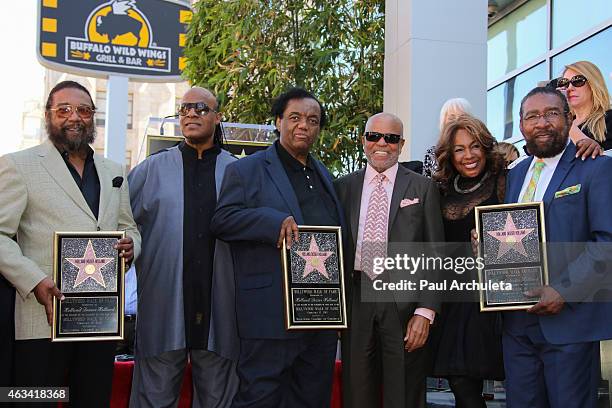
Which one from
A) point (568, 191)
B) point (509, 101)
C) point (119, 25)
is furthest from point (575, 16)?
point (568, 191)

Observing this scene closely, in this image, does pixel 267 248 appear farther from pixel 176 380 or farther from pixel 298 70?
pixel 298 70

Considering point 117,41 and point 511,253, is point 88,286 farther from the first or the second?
point 117,41

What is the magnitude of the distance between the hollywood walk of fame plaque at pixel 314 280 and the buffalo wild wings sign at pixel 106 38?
516 cm

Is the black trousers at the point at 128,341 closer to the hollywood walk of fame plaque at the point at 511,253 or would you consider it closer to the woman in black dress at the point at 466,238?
the woman in black dress at the point at 466,238

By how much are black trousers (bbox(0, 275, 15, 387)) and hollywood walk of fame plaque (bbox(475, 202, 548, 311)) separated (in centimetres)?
Answer: 259

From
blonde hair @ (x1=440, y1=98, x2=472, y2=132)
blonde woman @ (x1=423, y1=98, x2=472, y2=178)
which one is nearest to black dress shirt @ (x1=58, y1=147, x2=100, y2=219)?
blonde woman @ (x1=423, y1=98, x2=472, y2=178)

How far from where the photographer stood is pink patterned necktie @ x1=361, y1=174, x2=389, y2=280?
4.77 m

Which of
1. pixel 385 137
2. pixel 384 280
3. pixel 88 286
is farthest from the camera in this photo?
pixel 385 137

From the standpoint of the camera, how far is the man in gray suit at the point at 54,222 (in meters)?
4.09

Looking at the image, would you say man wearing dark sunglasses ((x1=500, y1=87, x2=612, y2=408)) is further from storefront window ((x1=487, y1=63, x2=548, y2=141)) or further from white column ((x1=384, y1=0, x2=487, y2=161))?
storefront window ((x1=487, y1=63, x2=548, y2=141))

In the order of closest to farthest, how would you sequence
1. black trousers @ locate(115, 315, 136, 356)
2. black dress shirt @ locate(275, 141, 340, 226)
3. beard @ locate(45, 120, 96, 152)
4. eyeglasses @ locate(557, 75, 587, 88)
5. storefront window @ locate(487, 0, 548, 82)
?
beard @ locate(45, 120, 96, 152) → black dress shirt @ locate(275, 141, 340, 226) → eyeglasses @ locate(557, 75, 587, 88) → black trousers @ locate(115, 315, 136, 356) → storefront window @ locate(487, 0, 548, 82)

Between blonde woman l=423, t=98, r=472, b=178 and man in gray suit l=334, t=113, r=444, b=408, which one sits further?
blonde woman l=423, t=98, r=472, b=178

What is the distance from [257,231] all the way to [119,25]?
5365 millimetres

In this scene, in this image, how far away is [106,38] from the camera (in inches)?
344
